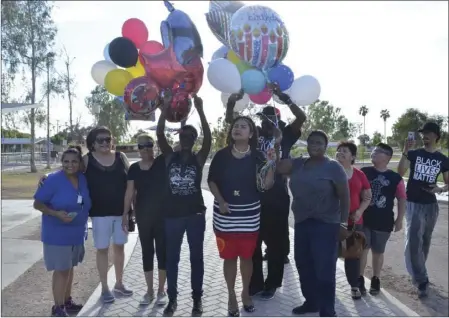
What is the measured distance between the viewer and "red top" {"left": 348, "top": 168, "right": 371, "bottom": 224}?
412cm

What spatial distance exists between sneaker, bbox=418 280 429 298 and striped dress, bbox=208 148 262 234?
2.35m

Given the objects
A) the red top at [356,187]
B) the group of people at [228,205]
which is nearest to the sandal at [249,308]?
the group of people at [228,205]

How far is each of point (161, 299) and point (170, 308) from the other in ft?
1.07

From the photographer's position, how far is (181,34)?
3.86 metres

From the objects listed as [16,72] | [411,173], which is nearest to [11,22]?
[16,72]

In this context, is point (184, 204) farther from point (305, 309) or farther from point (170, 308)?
point (305, 309)

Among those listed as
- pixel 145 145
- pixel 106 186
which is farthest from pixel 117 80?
pixel 106 186

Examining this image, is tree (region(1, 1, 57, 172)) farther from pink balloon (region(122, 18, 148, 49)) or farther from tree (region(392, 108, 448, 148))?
tree (region(392, 108, 448, 148))

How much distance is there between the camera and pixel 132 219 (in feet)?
13.7

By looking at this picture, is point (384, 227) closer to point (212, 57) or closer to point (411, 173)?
point (411, 173)

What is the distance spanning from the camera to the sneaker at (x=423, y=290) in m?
4.68

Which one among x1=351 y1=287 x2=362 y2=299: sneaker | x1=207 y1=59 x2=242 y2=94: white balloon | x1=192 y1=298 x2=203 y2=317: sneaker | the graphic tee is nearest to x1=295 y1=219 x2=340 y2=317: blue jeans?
x1=351 y1=287 x2=362 y2=299: sneaker

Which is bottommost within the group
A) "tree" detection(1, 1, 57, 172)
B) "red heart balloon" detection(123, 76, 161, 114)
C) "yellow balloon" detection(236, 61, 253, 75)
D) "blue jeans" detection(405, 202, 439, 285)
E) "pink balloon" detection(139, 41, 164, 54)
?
"blue jeans" detection(405, 202, 439, 285)

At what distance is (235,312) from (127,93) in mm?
2296
